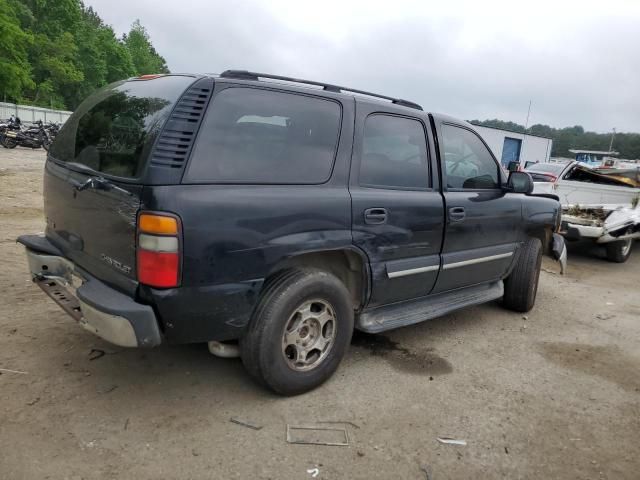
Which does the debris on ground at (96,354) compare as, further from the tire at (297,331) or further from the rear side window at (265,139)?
the rear side window at (265,139)

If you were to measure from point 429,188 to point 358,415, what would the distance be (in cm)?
171

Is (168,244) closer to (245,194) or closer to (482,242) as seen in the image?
(245,194)

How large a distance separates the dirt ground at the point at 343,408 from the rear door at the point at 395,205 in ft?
2.22

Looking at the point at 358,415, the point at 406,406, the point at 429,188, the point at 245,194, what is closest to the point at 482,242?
the point at 429,188

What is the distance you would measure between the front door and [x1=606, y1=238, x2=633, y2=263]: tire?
4529 mm

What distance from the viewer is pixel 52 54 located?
1928 inches

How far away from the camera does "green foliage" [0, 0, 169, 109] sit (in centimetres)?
3650

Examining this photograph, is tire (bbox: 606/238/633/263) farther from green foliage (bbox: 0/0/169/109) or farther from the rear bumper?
green foliage (bbox: 0/0/169/109)

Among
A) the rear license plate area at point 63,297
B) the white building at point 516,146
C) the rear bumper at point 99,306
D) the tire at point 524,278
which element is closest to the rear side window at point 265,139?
the rear bumper at point 99,306

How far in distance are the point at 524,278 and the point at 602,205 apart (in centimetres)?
458

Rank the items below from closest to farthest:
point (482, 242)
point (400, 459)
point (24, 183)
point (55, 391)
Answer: point (400, 459), point (55, 391), point (482, 242), point (24, 183)

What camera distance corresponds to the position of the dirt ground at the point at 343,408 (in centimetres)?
248

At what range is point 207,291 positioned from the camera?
2547mm

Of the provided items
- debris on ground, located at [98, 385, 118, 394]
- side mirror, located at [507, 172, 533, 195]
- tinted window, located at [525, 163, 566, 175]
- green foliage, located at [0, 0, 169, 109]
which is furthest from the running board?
green foliage, located at [0, 0, 169, 109]
